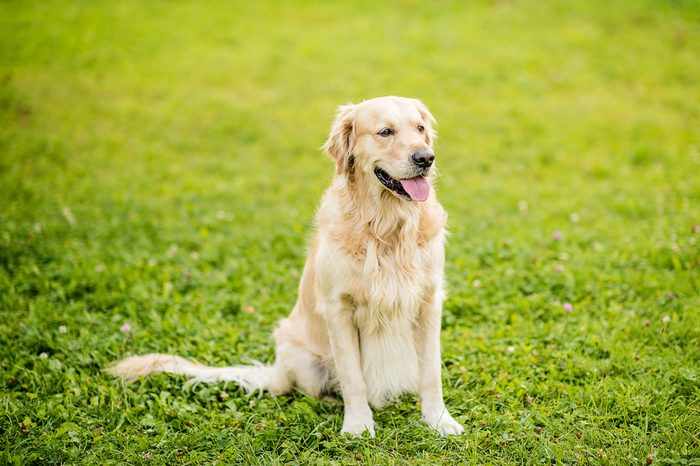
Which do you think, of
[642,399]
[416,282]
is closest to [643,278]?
[642,399]

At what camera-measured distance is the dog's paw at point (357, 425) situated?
10.7 ft

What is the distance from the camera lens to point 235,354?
4.21m

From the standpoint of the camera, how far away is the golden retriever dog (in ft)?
10.6

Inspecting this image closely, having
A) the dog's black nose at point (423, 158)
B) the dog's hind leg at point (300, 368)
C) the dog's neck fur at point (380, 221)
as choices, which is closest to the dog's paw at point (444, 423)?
the dog's hind leg at point (300, 368)

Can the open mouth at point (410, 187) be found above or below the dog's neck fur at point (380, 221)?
above

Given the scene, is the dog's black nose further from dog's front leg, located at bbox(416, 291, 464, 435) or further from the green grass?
the green grass

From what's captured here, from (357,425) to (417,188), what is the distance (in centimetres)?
137

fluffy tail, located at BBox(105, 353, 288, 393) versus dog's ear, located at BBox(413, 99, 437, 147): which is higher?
dog's ear, located at BBox(413, 99, 437, 147)

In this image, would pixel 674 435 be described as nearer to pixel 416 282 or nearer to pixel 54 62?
pixel 416 282

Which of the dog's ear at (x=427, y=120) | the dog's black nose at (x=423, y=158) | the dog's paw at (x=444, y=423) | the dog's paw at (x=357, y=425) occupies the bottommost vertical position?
the dog's paw at (x=357, y=425)

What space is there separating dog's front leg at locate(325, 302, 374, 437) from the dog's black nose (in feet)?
2.91

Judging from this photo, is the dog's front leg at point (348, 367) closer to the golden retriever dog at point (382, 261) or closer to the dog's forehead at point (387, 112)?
the golden retriever dog at point (382, 261)

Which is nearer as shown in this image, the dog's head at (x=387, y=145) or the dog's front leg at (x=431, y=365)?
the dog's head at (x=387, y=145)

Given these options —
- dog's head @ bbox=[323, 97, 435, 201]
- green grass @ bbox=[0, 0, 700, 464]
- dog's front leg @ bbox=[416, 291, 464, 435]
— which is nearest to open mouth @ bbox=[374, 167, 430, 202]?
dog's head @ bbox=[323, 97, 435, 201]
